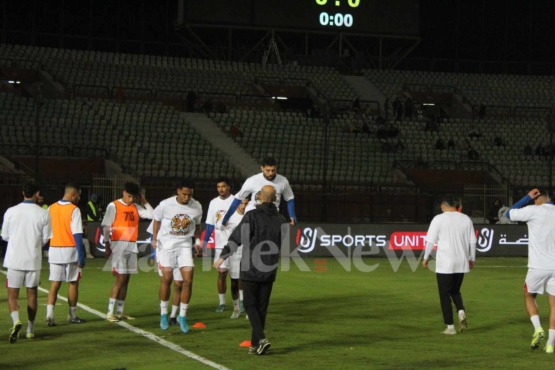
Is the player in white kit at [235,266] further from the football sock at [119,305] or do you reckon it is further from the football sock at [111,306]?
the football sock at [111,306]

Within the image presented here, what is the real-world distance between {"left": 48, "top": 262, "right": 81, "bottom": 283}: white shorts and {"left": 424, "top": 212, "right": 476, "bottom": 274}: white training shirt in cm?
506

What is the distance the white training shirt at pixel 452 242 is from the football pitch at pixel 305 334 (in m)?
0.97

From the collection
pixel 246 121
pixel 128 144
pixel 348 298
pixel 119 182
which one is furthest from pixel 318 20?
pixel 348 298

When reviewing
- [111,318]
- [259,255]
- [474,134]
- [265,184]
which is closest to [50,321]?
[111,318]

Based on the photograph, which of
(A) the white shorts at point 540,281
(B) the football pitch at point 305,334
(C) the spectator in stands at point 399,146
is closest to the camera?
(B) the football pitch at point 305,334

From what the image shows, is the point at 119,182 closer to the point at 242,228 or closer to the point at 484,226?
the point at 484,226

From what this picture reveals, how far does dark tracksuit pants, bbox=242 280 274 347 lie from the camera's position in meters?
11.9

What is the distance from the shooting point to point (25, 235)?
42.3 feet

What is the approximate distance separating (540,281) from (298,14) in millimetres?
41764

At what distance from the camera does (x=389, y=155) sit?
45344 millimetres

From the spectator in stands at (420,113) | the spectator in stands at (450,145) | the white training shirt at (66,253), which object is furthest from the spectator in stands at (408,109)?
the white training shirt at (66,253)

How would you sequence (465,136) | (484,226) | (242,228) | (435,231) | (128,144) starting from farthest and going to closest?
(465,136) < (128,144) < (484,226) < (435,231) < (242,228)

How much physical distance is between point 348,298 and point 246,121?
92.6 feet

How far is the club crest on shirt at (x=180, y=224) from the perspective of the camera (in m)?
14.1
